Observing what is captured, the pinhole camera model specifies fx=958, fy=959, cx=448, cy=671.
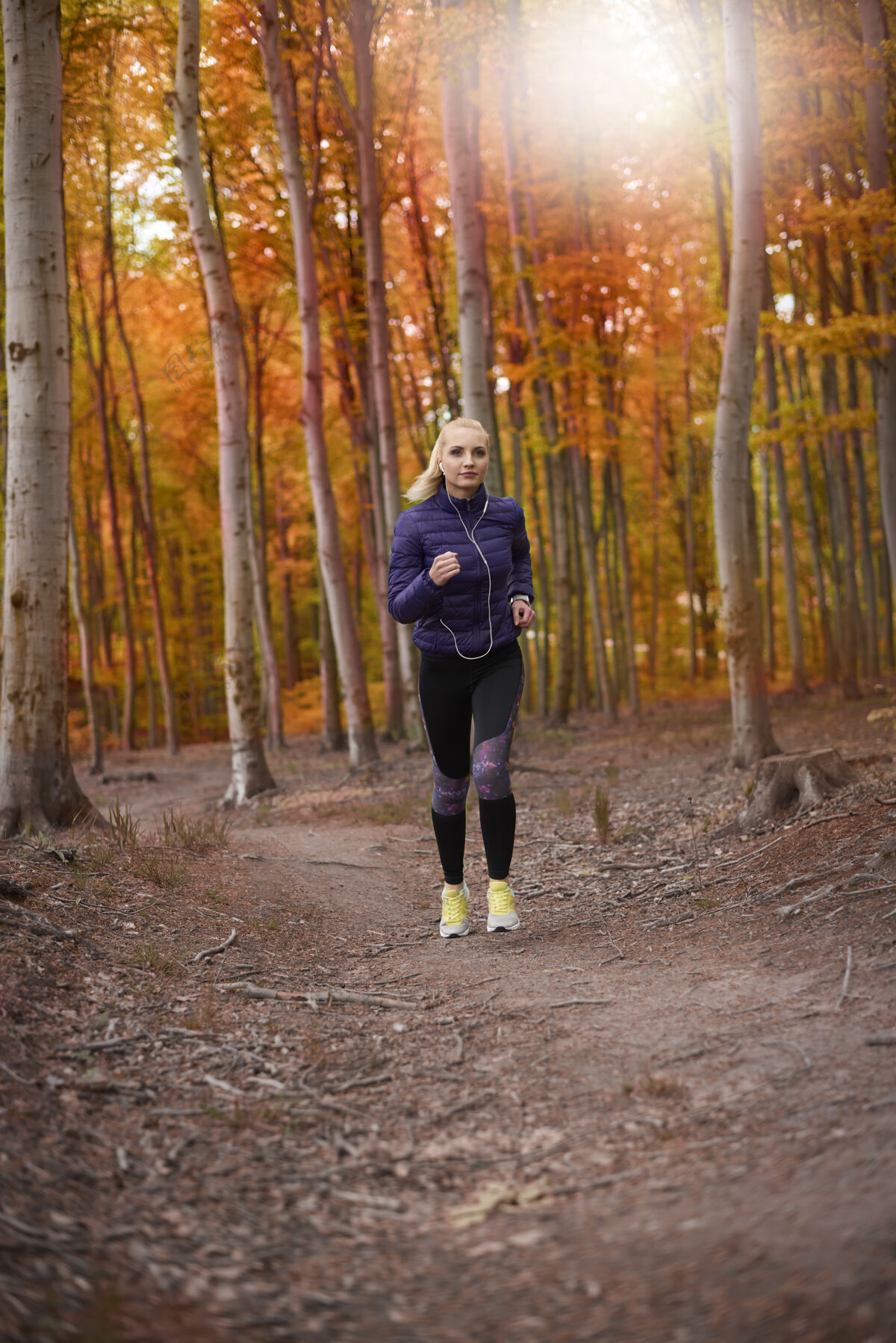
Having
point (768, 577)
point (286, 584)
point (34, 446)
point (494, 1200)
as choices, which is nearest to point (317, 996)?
point (494, 1200)

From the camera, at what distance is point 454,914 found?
4.64 m

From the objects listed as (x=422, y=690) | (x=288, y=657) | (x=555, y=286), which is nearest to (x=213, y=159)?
(x=555, y=286)

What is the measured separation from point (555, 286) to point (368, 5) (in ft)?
13.8

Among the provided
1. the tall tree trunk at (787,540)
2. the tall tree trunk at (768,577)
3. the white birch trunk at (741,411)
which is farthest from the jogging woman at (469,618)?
the tall tree trunk at (768,577)

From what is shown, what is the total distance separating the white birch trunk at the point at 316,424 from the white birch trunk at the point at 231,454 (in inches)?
53.2

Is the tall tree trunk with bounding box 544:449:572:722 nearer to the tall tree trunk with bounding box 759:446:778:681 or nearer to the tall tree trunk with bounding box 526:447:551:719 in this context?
the tall tree trunk with bounding box 526:447:551:719

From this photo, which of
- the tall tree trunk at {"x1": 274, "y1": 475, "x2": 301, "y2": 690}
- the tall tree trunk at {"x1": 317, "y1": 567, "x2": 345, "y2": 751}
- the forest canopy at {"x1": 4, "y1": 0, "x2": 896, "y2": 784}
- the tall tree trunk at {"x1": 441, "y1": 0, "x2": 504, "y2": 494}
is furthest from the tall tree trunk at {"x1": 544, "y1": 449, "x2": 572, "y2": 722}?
the tall tree trunk at {"x1": 274, "y1": 475, "x2": 301, "y2": 690}

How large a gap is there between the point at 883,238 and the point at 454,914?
8.83 meters

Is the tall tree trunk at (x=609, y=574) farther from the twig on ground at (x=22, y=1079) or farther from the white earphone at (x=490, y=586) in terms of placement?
the twig on ground at (x=22, y=1079)

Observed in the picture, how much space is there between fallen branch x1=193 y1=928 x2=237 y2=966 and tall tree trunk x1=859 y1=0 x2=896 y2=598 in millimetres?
9540

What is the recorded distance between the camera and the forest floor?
5.91 ft

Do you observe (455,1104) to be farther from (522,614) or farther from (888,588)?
(888,588)

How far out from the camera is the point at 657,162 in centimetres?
1427

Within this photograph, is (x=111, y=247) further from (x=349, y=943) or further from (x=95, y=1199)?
(x=95, y=1199)
